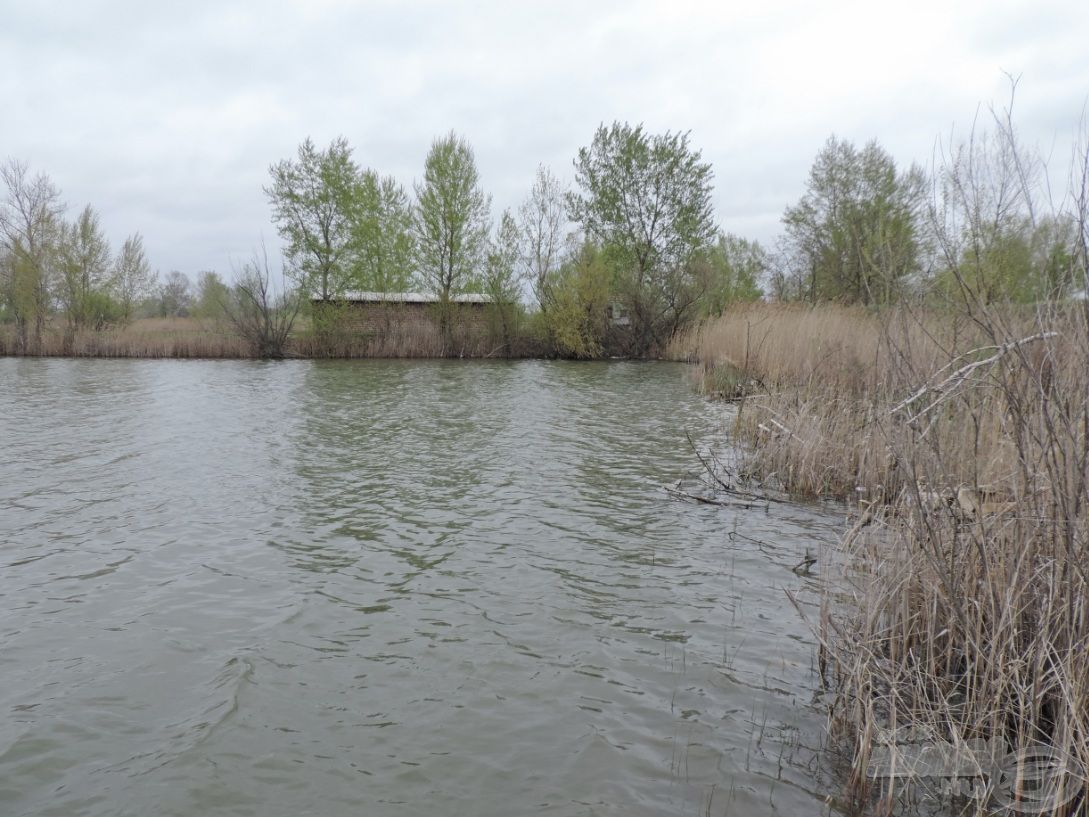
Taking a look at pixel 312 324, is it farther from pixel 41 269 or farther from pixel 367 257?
pixel 41 269

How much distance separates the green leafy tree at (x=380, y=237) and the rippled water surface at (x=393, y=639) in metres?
26.4

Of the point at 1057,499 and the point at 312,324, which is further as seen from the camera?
the point at 312,324

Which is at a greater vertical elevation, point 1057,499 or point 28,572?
point 1057,499

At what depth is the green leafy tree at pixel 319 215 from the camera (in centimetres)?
3397

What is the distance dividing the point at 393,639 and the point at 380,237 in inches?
1318

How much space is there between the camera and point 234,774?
313cm

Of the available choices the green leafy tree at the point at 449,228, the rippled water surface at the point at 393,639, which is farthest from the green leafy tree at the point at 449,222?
the rippled water surface at the point at 393,639

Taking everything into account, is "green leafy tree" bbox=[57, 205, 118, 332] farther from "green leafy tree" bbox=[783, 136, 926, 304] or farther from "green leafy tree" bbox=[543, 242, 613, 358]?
"green leafy tree" bbox=[783, 136, 926, 304]

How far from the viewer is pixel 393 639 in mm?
4445

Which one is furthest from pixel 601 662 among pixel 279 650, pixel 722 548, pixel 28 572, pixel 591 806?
pixel 28 572

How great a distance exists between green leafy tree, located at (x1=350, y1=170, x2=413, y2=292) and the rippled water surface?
26351 millimetres

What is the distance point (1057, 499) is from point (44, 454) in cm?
1135

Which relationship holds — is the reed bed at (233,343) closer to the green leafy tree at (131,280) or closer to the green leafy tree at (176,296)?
the green leafy tree at (131,280)

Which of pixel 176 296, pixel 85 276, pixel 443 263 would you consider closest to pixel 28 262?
pixel 85 276
